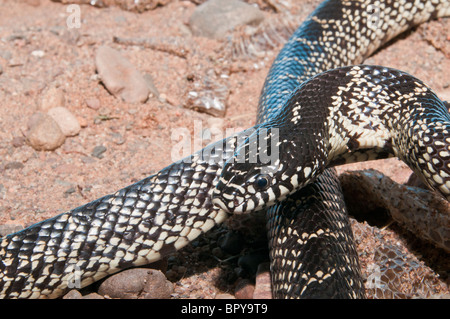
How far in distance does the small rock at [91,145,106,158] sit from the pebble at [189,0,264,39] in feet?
10.5

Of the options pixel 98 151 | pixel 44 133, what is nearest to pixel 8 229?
pixel 44 133

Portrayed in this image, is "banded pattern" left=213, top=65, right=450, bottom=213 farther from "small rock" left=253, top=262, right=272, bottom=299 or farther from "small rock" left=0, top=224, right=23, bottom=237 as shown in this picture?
"small rock" left=0, top=224, right=23, bottom=237

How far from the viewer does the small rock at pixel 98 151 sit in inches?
267

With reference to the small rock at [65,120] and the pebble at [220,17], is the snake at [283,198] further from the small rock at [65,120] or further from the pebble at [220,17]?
the pebble at [220,17]

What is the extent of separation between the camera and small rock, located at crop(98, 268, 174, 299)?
454 centimetres

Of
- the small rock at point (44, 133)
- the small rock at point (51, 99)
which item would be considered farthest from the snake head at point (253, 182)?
the small rock at point (51, 99)

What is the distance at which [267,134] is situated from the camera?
15.7 feet

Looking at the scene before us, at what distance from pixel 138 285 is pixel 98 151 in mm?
2752

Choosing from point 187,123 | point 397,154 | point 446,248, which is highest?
point 397,154

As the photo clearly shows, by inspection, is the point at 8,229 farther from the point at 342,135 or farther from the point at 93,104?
the point at 342,135
